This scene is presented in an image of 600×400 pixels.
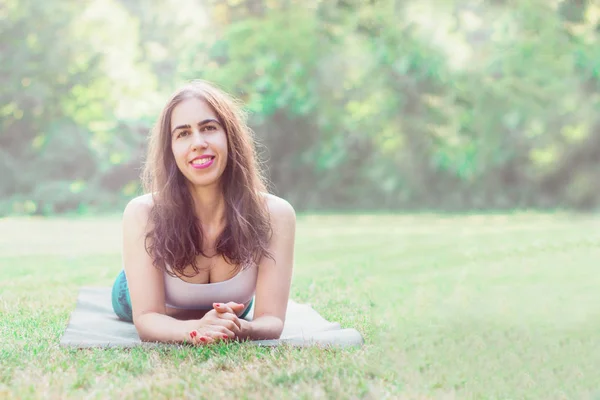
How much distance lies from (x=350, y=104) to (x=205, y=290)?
35.7ft

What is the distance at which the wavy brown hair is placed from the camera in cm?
255

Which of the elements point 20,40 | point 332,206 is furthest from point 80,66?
point 332,206

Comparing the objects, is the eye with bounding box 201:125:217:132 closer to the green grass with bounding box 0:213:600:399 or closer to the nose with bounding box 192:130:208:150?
the nose with bounding box 192:130:208:150

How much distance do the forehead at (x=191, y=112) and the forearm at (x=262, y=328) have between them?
0.70 meters

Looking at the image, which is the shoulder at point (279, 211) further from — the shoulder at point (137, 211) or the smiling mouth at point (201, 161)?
the shoulder at point (137, 211)

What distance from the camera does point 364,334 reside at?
2713mm

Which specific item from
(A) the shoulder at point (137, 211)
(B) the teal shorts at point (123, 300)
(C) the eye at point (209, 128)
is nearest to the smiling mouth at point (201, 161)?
(C) the eye at point (209, 128)

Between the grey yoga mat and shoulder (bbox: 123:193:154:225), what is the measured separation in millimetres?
413

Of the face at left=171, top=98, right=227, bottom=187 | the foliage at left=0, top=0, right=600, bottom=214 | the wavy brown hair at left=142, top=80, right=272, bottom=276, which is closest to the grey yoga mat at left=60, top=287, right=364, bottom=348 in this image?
the wavy brown hair at left=142, top=80, right=272, bottom=276

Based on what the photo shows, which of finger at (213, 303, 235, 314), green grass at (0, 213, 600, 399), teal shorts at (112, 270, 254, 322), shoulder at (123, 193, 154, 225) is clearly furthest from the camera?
teal shorts at (112, 270, 254, 322)

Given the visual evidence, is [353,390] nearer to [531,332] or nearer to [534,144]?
[531,332]

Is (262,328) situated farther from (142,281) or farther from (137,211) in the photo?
(137,211)

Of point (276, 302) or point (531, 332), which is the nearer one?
point (276, 302)

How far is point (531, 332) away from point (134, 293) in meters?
1.45
